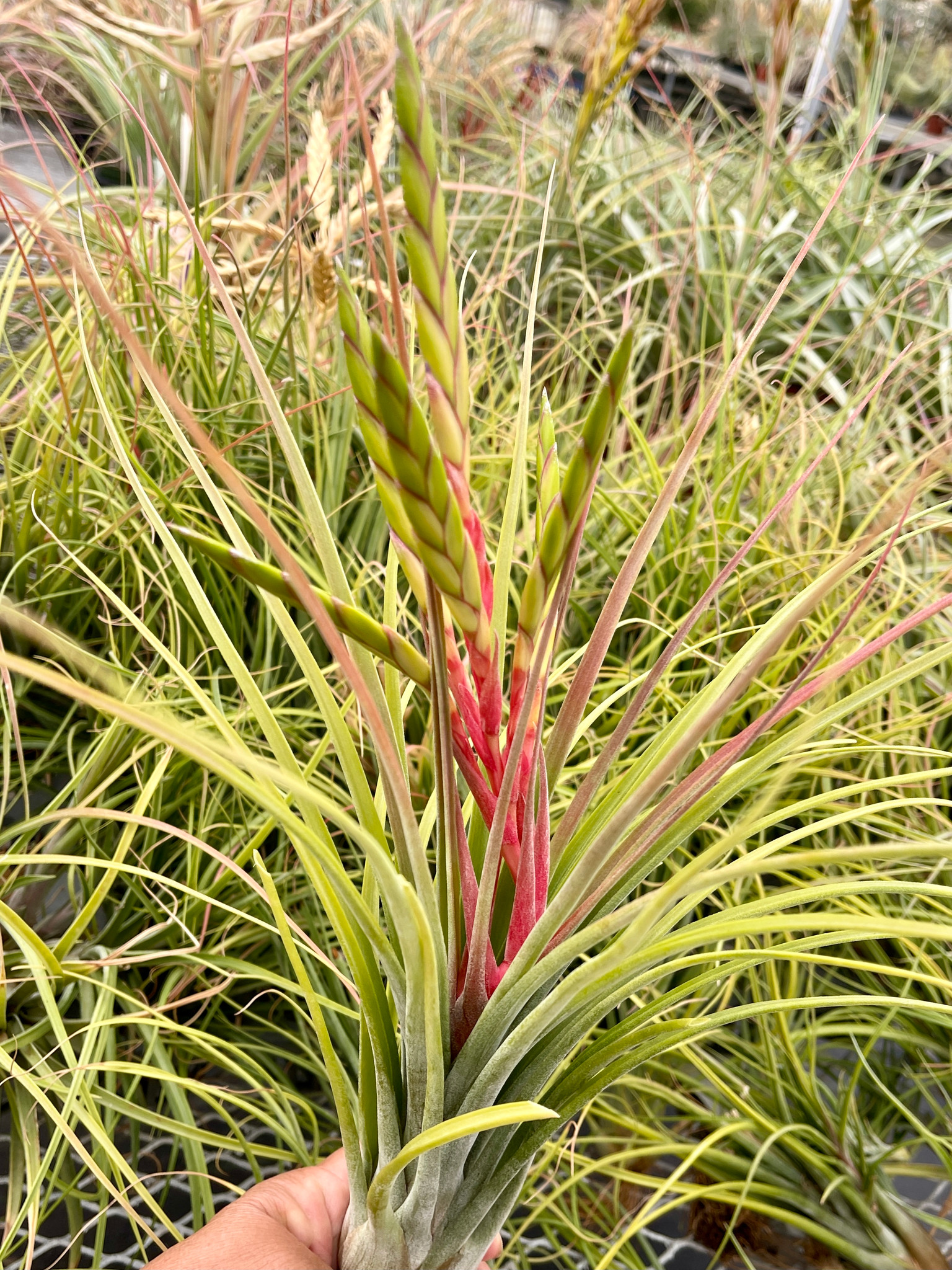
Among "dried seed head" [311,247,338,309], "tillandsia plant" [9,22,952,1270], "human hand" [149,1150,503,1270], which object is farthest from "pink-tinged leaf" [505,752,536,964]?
"dried seed head" [311,247,338,309]

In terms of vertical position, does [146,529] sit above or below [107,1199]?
above

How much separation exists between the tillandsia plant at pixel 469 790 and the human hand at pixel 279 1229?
3 cm


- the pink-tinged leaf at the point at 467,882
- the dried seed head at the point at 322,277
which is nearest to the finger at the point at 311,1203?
the pink-tinged leaf at the point at 467,882

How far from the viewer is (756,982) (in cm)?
71

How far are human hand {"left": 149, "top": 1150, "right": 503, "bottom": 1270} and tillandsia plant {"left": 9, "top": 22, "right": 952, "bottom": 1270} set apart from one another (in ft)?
0.10

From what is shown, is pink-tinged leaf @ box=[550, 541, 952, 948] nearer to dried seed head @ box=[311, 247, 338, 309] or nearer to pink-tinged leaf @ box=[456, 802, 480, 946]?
pink-tinged leaf @ box=[456, 802, 480, 946]

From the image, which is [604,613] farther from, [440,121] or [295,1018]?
[440,121]

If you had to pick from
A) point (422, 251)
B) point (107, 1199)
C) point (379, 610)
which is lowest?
point (107, 1199)

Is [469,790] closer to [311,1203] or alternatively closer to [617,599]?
[617,599]

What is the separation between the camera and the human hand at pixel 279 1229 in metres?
0.36

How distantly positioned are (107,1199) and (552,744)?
44cm

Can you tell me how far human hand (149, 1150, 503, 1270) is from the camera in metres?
0.36

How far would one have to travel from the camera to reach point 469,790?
350 mm

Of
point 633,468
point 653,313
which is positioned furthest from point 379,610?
point 653,313
